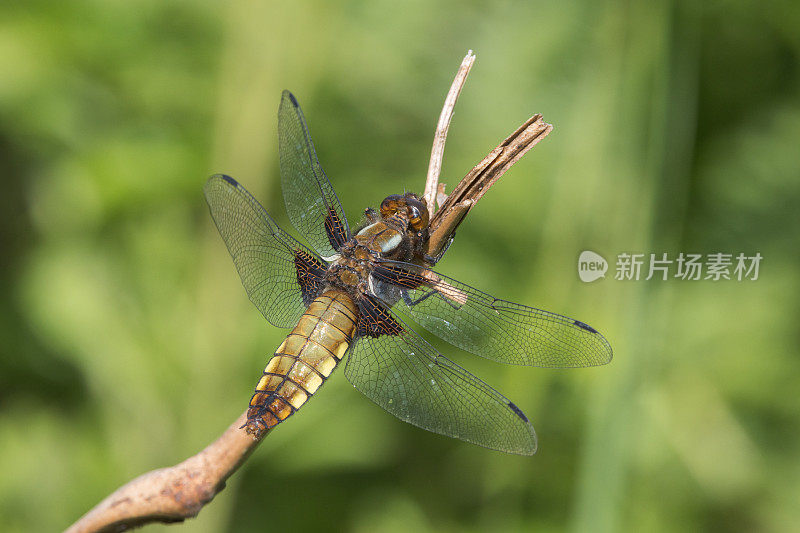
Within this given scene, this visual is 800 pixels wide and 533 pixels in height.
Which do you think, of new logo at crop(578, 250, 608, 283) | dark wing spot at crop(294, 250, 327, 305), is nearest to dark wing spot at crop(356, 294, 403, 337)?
dark wing spot at crop(294, 250, 327, 305)

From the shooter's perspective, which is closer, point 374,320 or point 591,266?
point 374,320

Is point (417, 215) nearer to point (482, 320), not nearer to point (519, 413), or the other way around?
point (482, 320)

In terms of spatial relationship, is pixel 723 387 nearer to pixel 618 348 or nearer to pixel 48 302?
pixel 618 348

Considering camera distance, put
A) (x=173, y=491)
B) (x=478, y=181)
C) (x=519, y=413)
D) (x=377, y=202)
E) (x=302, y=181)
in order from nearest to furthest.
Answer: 1. (x=173, y=491)
2. (x=478, y=181)
3. (x=519, y=413)
4. (x=302, y=181)
5. (x=377, y=202)

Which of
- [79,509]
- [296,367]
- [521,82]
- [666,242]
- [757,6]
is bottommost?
[79,509]

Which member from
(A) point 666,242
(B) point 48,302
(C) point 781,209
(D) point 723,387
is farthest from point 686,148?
(B) point 48,302

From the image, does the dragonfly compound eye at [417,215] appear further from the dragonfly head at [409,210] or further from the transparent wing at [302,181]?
the transparent wing at [302,181]

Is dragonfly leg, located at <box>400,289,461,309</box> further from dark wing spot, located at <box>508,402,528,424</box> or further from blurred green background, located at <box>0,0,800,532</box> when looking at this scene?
blurred green background, located at <box>0,0,800,532</box>

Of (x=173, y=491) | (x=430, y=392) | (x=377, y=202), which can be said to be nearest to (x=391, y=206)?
(x=430, y=392)
